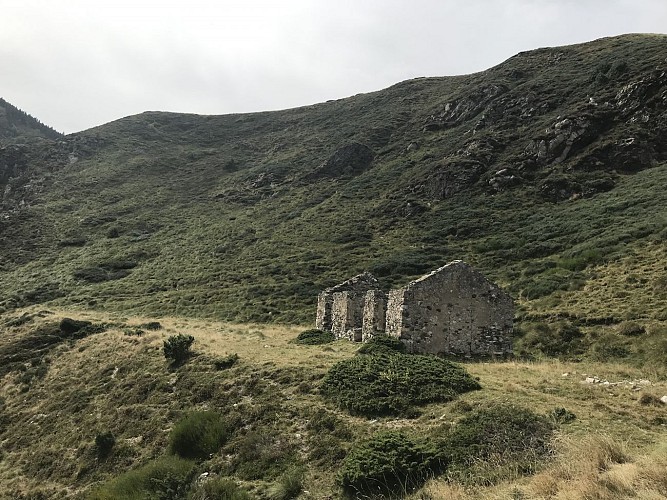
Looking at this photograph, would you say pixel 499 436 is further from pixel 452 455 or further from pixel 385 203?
pixel 385 203

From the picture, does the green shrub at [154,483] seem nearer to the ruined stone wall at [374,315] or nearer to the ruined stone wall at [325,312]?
the ruined stone wall at [374,315]

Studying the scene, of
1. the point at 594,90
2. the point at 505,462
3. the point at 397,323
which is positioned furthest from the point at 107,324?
the point at 594,90

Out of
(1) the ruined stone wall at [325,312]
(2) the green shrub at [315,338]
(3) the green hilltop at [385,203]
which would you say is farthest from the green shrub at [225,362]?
(3) the green hilltop at [385,203]

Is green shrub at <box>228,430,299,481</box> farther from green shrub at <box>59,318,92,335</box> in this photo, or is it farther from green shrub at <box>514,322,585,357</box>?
green shrub at <box>59,318,92,335</box>

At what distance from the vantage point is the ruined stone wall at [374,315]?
2095cm

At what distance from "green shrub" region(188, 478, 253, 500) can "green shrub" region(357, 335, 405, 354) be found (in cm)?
763

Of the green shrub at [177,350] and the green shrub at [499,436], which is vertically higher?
the green shrub at [499,436]

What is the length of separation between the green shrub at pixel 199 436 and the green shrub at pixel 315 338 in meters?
9.15

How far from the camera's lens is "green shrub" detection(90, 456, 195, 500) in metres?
10.5

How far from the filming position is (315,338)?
2283 centimetres

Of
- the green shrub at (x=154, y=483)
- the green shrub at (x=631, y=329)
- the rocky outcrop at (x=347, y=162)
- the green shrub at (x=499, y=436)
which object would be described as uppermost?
the rocky outcrop at (x=347, y=162)

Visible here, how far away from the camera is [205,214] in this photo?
3081 inches

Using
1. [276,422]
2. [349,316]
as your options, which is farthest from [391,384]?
[349,316]

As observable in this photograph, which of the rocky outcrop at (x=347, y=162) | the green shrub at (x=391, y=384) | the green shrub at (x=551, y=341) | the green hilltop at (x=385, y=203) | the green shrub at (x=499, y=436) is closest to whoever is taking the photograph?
the green shrub at (x=499, y=436)
